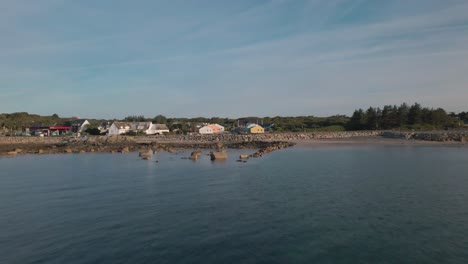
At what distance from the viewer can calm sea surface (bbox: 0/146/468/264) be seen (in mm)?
10500

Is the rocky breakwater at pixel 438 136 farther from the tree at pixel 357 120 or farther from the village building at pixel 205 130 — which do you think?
the village building at pixel 205 130

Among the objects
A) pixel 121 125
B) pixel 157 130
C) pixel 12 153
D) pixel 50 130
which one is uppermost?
pixel 121 125

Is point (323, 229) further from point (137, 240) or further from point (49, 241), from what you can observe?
point (49, 241)

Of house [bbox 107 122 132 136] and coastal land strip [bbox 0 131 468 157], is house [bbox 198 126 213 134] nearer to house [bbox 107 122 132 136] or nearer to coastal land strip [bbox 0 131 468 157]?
house [bbox 107 122 132 136]

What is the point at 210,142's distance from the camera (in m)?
63.8

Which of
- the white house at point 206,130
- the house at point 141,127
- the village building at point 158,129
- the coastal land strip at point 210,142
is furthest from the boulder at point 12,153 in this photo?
the white house at point 206,130

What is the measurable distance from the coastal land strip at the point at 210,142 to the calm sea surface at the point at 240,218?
20388mm

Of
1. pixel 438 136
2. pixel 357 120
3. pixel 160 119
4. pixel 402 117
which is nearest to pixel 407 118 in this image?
pixel 402 117

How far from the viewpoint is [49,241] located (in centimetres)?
1183

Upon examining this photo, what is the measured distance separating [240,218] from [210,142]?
164ft

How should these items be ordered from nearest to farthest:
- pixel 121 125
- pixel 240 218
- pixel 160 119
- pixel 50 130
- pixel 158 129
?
1. pixel 240 218
2. pixel 121 125
3. pixel 158 129
4. pixel 50 130
5. pixel 160 119

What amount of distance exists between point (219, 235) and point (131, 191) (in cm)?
969

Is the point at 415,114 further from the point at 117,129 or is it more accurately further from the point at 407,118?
the point at 117,129

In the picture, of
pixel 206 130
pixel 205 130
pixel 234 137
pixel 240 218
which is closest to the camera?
pixel 240 218
